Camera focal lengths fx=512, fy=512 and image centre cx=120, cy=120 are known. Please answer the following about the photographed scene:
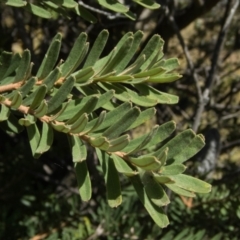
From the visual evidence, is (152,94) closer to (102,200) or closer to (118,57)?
(118,57)

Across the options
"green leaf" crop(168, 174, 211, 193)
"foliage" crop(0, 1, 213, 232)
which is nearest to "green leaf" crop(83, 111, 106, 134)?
"foliage" crop(0, 1, 213, 232)

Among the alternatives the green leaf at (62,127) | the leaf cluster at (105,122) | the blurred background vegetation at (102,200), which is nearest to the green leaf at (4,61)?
the leaf cluster at (105,122)

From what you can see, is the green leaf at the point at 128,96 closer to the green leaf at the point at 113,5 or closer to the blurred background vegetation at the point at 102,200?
the green leaf at the point at 113,5

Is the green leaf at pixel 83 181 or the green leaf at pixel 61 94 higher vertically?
the green leaf at pixel 61 94

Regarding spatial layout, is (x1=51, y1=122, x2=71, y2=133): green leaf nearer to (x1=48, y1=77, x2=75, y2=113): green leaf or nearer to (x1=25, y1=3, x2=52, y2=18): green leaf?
(x1=48, y1=77, x2=75, y2=113): green leaf

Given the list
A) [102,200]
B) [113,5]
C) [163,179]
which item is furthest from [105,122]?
[102,200]

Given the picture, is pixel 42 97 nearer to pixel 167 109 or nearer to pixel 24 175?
pixel 24 175

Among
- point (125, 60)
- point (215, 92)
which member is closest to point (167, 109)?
point (215, 92)
